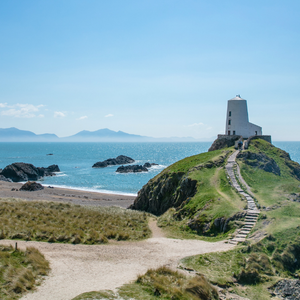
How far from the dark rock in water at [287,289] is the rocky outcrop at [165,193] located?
15.7 m

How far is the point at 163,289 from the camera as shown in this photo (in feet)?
40.3

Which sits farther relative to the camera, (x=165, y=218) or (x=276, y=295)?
(x=165, y=218)

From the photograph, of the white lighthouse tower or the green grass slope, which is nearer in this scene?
the green grass slope

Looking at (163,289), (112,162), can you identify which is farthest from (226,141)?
(112,162)

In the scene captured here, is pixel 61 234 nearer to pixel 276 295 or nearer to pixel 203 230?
pixel 203 230

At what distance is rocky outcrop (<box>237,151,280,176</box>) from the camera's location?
36031 millimetres

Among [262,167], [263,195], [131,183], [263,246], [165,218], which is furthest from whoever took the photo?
[131,183]

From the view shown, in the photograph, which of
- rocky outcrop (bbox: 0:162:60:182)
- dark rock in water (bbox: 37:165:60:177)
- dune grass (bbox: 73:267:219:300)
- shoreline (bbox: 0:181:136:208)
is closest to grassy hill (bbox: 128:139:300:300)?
dune grass (bbox: 73:267:219:300)

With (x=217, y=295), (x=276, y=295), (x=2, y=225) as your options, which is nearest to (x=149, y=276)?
(x=217, y=295)

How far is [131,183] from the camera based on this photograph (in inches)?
2894

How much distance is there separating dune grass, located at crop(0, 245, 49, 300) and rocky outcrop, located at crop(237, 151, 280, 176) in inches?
1141

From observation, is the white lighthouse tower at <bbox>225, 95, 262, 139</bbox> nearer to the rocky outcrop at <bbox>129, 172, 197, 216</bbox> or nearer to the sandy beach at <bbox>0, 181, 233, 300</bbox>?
the rocky outcrop at <bbox>129, 172, 197, 216</bbox>

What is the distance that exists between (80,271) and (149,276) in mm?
3743

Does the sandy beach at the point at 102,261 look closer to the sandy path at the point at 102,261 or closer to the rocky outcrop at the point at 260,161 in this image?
the sandy path at the point at 102,261
